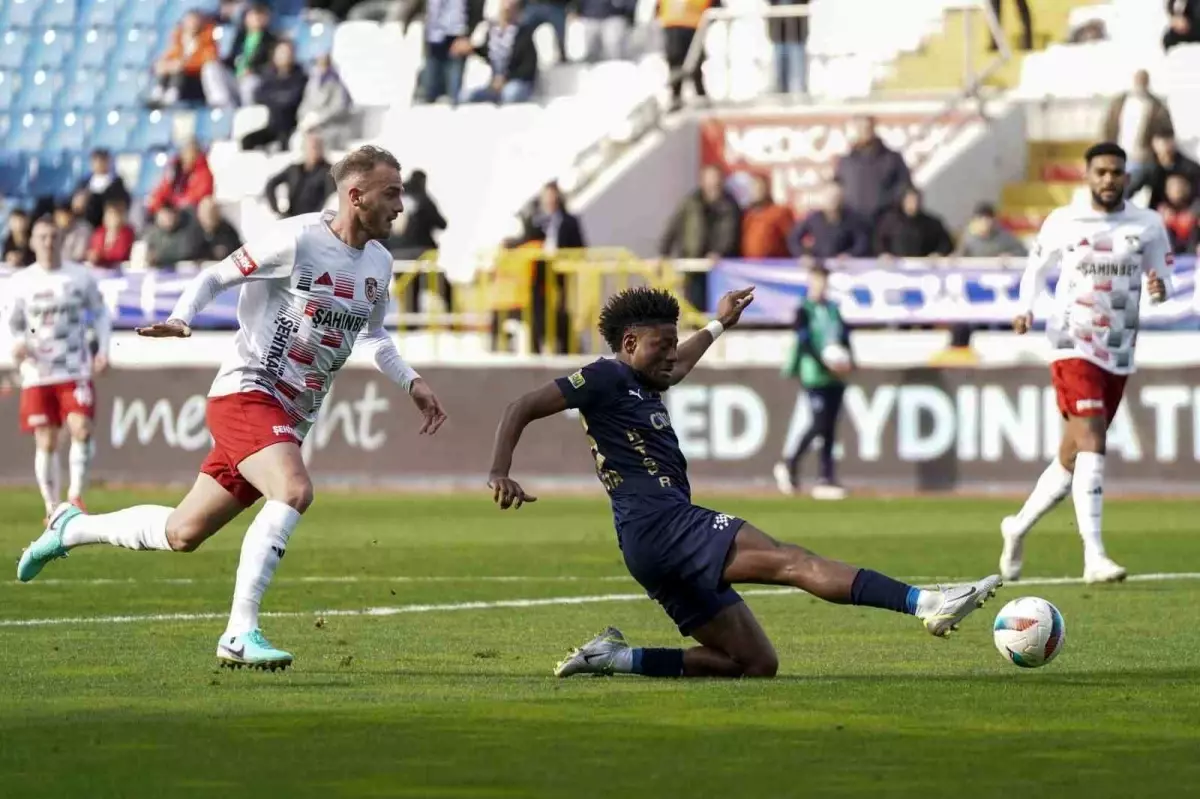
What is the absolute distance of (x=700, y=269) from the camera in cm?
2541

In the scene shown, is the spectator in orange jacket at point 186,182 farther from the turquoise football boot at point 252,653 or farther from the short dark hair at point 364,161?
the turquoise football boot at point 252,653

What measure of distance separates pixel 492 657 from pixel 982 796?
3.90 m

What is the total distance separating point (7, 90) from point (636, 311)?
92.4ft

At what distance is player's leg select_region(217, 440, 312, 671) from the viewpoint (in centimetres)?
923

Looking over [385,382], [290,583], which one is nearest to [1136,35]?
[385,382]

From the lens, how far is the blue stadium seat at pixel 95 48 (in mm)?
35281

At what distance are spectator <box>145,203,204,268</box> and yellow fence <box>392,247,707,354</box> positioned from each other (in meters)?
2.82

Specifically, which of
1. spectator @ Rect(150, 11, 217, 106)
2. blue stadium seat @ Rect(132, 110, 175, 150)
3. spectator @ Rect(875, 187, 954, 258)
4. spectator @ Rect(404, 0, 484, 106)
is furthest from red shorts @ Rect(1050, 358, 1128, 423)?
blue stadium seat @ Rect(132, 110, 175, 150)

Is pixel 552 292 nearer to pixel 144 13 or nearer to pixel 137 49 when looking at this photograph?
pixel 137 49

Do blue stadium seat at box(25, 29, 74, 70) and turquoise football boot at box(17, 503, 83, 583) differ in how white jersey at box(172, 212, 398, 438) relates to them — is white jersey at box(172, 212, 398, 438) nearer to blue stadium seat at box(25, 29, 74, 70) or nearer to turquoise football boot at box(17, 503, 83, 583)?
turquoise football boot at box(17, 503, 83, 583)

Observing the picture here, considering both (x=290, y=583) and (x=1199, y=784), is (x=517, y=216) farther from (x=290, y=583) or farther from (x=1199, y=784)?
(x=1199, y=784)

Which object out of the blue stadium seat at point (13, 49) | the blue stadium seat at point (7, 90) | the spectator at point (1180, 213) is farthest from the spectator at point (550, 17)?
the spectator at point (1180, 213)

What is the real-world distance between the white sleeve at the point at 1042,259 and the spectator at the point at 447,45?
55.5 ft

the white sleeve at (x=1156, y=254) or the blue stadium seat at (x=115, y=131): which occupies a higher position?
the blue stadium seat at (x=115, y=131)
